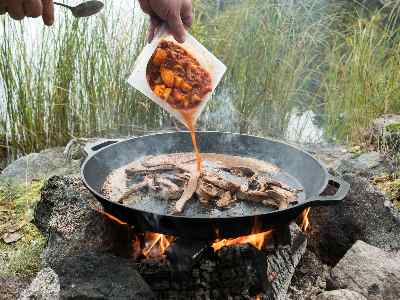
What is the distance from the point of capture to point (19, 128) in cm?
451

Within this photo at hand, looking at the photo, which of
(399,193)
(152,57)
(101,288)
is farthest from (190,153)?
(399,193)

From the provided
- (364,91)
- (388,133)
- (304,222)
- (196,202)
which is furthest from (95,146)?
(364,91)

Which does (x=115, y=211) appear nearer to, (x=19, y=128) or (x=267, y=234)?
(x=267, y=234)

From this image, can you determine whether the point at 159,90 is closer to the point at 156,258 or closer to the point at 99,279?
the point at 156,258

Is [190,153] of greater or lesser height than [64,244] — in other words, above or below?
above

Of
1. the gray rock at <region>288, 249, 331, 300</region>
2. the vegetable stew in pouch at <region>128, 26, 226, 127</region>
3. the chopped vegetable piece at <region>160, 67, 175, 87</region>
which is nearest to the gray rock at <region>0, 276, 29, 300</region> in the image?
the vegetable stew in pouch at <region>128, 26, 226, 127</region>

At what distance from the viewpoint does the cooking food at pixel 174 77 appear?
2463 mm

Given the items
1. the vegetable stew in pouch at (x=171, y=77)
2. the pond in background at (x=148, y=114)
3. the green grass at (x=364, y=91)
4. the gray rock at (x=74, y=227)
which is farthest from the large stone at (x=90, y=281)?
the green grass at (x=364, y=91)

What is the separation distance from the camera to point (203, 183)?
8.10 feet

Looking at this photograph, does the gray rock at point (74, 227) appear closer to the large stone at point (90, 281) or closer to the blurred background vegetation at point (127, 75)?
the large stone at point (90, 281)

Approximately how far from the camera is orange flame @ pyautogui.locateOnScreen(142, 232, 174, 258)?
2.52 metres

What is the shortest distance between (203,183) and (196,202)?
0.38 feet

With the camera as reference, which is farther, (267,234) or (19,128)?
(19,128)

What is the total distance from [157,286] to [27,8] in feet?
4.74
